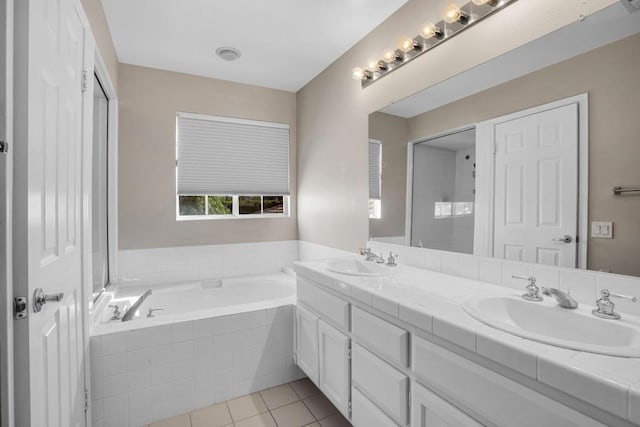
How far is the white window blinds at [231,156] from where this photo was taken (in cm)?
310

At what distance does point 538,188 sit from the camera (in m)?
1.36

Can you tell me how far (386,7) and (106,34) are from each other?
1961mm

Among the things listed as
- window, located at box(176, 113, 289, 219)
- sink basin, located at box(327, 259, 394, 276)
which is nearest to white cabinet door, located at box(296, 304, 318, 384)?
sink basin, located at box(327, 259, 394, 276)

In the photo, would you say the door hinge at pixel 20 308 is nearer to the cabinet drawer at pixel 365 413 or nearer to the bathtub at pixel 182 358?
the bathtub at pixel 182 358

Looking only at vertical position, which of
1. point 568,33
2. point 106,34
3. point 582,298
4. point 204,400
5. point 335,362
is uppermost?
point 106,34

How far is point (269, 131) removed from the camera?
11.4 ft

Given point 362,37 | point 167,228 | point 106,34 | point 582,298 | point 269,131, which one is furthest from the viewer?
point 269,131

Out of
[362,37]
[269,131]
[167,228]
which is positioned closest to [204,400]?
[167,228]

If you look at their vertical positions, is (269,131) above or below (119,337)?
above

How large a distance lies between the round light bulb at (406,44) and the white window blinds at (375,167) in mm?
616

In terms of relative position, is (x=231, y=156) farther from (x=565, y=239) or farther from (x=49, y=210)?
(x=565, y=239)

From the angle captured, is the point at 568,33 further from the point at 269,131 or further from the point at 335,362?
the point at 269,131

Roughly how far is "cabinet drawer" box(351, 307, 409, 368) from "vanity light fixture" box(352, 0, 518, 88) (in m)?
1.58

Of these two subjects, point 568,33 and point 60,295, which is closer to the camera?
point 60,295
